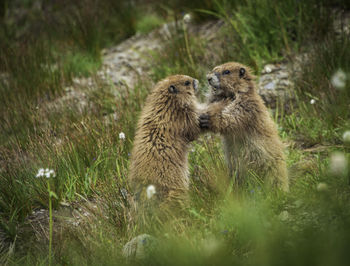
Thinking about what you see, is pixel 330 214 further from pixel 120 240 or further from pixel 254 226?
pixel 120 240

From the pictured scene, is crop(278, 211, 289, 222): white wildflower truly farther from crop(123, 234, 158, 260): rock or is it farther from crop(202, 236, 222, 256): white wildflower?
crop(123, 234, 158, 260): rock

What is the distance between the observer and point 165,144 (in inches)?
152

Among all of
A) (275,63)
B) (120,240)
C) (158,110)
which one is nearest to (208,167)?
(158,110)

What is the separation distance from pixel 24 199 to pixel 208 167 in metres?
2.03

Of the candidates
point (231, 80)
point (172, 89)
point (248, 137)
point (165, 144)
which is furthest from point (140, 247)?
point (231, 80)

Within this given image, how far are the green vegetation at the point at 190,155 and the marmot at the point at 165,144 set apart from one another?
0.23m

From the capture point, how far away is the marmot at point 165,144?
12.0ft

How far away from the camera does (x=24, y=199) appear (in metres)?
4.23

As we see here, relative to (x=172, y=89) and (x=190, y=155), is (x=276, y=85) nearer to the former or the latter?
(x=190, y=155)

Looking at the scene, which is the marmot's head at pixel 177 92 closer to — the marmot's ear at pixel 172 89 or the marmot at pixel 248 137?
the marmot's ear at pixel 172 89

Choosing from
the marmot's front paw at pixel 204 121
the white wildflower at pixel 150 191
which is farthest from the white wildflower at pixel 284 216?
the marmot's front paw at pixel 204 121

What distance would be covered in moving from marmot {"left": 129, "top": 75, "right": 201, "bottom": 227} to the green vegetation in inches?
9.1

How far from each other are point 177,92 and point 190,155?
975 millimetres

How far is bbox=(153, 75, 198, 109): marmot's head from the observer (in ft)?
13.8
